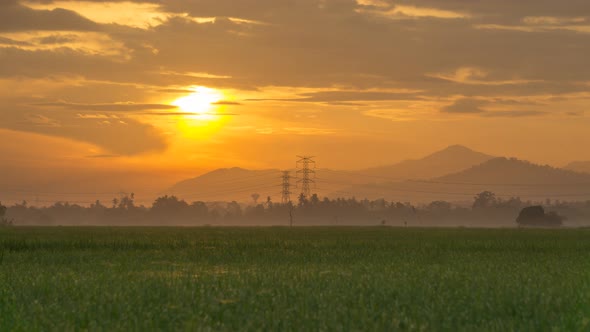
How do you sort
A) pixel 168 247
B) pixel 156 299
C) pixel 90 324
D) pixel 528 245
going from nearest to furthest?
pixel 90 324, pixel 156 299, pixel 168 247, pixel 528 245

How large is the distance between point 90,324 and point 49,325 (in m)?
1.06

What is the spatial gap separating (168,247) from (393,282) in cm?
3657

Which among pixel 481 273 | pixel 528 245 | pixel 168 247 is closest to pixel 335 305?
pixel 481 273

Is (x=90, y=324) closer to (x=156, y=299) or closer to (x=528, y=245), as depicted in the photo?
(x=156, y=299)

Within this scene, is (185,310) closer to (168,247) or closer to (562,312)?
(562,312)

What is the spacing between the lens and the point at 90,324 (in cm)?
1750

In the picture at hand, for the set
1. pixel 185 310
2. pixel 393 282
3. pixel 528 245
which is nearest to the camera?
pixel 185 310

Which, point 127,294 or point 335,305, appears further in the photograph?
point 127,294

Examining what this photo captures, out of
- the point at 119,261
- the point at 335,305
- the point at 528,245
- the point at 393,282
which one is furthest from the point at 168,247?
the point at 335,305

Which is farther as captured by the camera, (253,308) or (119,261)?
(119,261)

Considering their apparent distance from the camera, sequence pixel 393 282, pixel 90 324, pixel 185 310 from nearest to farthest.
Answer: pixel 90 324, pixel 185 310, pixel 393 282

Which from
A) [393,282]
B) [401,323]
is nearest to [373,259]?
[393,282]

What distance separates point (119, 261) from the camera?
4150 cm

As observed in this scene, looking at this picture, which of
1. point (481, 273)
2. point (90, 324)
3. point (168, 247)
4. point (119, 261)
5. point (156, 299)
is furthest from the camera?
point (168, 247)
